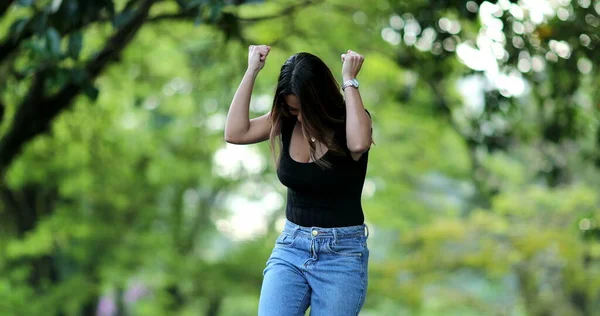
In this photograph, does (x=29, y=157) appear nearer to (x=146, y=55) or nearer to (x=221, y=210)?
(x=146, y=55)

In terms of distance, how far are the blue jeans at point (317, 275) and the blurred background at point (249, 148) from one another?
70.4 inches

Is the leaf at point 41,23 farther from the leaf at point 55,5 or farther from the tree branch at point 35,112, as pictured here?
the tree branch at point 35,112

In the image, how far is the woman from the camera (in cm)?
330

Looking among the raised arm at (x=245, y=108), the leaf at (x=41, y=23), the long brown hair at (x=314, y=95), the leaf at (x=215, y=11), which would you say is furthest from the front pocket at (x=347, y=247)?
the leaf at (x=41, y=23)

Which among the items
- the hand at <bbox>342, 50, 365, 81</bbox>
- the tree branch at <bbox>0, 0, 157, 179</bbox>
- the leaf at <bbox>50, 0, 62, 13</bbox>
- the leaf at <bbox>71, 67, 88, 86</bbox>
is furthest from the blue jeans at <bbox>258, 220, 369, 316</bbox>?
the tree branch at <bbox>0, 0, 157, 179</bbox>

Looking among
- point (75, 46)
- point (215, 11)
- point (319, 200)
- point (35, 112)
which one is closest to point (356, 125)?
point (319, 200)

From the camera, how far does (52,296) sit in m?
12.7

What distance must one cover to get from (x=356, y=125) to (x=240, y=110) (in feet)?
1.66

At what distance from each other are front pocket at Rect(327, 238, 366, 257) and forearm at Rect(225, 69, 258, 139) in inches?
21.7

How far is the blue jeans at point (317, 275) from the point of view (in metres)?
3.33

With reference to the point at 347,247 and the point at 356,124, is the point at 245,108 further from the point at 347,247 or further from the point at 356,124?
the point at 347,247

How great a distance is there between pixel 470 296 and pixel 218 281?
18.8 feet

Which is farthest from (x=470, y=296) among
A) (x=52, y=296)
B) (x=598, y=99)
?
(x=598, y=99)

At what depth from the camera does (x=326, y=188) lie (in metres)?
3.32
